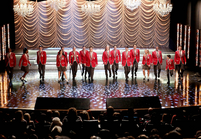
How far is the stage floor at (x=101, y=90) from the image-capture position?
8.75 metres

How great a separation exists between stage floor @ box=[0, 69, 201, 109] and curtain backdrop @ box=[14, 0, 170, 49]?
6.79m

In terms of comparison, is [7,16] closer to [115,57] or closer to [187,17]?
[115,57]

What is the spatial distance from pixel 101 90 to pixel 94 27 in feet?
32.8

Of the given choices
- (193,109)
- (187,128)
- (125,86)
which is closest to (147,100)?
(193,109)

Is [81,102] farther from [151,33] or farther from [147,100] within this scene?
[151,33]

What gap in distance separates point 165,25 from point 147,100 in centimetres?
1312

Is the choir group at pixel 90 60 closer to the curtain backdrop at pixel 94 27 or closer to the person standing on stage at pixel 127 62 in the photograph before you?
the person standing on stage at pixel 127 62

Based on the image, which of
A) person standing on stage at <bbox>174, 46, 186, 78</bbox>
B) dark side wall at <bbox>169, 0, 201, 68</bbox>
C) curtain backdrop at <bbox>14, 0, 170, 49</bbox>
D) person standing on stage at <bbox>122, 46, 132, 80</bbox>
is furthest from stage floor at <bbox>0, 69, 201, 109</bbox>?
curtain backdrop at <bbox>14, 0, 170, 49</bbox>

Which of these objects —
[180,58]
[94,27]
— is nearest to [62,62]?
[180,58]

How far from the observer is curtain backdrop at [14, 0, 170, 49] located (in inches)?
765

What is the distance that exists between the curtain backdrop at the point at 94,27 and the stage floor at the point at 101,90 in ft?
22.3

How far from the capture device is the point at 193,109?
26.4 feet

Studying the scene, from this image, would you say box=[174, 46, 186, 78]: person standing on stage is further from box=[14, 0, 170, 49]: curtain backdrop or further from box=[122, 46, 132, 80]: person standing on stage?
box=[14, 0, 170, 49]: curtain backdrop

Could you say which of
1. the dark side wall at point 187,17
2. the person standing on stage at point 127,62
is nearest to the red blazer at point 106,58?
the person standing on stage at point 127,62
